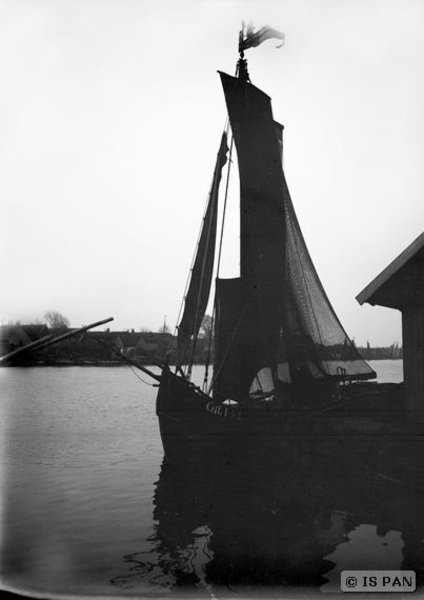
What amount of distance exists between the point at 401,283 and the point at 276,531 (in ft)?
15.7

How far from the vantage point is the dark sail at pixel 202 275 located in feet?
50.7

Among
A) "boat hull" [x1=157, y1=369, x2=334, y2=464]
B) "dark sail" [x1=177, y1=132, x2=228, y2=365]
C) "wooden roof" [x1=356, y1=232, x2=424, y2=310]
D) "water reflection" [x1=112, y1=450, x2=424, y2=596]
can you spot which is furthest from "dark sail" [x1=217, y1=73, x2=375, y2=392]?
"wooden roof" [x1=356, y1=232, x2=424, y2=310]

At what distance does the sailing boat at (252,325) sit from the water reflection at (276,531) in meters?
2.23

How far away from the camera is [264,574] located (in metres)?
6.89

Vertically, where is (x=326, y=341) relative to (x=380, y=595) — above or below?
above

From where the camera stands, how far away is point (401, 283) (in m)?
8.86

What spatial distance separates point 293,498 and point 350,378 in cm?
630

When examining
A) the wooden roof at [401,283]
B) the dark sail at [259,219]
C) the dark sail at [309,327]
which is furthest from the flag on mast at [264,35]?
the dark sail at [309,327]

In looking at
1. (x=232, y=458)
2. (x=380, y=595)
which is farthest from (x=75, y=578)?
(x=232, y=458)

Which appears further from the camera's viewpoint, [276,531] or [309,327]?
[309,327]

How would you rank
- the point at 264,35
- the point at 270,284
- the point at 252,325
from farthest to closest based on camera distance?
1. the point at 270,284
2. the point at 252,325
3. the point at 264,35

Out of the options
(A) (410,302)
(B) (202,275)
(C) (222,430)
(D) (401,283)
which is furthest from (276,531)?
(B) (202,275)

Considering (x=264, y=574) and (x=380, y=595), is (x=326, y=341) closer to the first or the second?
(x=264, y=574)

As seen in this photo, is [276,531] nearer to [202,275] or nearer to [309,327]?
[202,275]
